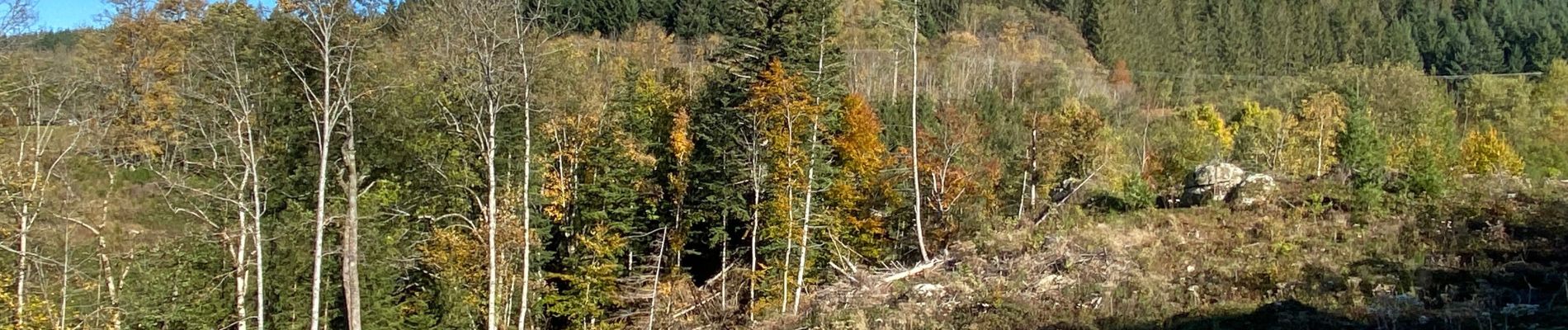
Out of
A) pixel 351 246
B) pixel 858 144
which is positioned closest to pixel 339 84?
pixel 351 246

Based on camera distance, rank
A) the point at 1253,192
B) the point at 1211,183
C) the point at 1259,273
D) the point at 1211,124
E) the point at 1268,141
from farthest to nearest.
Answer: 1. the point at 1211,124
2. the point at 1268,141
3. the point at 1211,183
4. the point at 1253,192
5. the point at 1259,273

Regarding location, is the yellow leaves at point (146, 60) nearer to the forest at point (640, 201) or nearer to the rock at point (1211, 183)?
the forest at point (640, 201)

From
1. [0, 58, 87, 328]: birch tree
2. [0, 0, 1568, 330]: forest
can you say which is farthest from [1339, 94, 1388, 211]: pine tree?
[0, 58, 87, 328]: birch tree

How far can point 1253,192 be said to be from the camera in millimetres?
23031

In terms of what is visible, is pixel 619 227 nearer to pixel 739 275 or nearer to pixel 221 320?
pixel 739 275

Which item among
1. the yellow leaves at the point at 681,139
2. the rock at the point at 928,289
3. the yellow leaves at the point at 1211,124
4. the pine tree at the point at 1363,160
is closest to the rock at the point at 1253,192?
the pine tree at the point at 1363,160

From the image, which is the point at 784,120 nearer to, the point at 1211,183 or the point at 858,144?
the point at 858,144

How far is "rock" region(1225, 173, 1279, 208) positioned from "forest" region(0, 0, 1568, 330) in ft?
0.47

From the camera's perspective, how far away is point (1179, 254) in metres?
18.9

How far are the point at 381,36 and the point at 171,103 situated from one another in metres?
16.1

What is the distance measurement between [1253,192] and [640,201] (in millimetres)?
17703

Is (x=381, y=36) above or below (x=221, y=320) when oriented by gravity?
above

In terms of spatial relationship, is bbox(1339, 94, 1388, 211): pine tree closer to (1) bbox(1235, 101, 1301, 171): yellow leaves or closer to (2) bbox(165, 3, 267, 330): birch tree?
(1) bbox(1235, 101, 1301, 171): yellow leaves

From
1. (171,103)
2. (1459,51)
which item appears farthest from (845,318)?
(1459,51)
